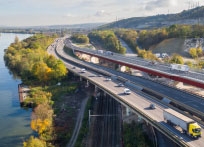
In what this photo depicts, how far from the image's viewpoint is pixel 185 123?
3044 centimetres

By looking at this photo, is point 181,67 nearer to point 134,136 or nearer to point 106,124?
point 106,124

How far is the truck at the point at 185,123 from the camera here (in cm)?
2978

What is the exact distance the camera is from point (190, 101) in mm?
45500

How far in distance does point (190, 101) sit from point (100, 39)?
5646 inches

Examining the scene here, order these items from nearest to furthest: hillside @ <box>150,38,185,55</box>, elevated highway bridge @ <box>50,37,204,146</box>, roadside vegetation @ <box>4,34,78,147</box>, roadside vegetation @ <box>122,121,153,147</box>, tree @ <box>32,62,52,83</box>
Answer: elevated highway bridge @ <box>50,37,204,146</box> → roadside vegetation @ <box>122,121,153,147</box> → roadside vegetation @ <box>4,34,78,147</box> → tree @ <box>32,62,52,83</box> → hillside @ <box>150,38,185,55</box>

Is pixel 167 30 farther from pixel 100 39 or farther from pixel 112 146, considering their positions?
pixel 112 146

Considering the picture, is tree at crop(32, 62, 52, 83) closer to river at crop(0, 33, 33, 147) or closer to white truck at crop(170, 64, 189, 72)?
river at crop(0, 33, 33, 147)

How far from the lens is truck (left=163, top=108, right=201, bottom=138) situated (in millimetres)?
29781

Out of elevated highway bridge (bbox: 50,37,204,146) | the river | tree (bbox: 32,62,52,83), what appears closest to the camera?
elevated highway bridge (bbox: 50,37,204,146)

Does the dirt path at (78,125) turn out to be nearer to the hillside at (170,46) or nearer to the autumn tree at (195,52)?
the autumn tree at (195,52)

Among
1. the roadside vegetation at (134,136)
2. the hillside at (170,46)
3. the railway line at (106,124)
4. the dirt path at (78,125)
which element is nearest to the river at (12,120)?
the dirt path at (78,125)

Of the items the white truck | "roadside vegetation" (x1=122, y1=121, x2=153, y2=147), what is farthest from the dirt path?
the white truck

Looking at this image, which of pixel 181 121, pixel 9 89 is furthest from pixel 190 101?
A: pixel 9 89

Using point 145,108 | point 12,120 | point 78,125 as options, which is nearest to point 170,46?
point 78,125
